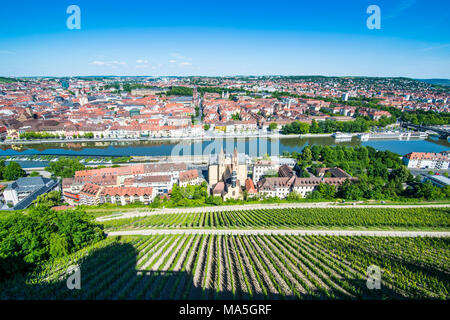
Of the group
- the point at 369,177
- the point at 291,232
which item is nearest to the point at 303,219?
the point at 291,232

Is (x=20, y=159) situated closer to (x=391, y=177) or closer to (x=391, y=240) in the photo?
(x=391, y=240)

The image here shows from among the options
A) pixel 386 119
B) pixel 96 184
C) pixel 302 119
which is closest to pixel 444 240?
pixel 96 184

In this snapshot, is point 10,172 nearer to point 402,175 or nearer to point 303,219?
point 303,219

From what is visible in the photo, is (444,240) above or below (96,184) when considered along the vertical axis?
below

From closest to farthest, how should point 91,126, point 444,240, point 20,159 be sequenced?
point 444,240 → point 20,159 → point 91,126

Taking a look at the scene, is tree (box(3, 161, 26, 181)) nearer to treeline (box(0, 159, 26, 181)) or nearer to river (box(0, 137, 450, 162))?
treeline (box(0, 159, 26, 181))

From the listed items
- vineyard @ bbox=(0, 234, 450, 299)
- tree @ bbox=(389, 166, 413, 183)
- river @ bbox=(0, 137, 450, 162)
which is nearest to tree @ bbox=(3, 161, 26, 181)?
river @ bbox=(0, 137, 450, 162)

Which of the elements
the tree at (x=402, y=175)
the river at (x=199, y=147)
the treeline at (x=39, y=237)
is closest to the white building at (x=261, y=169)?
the river at (x=199, y=147)
